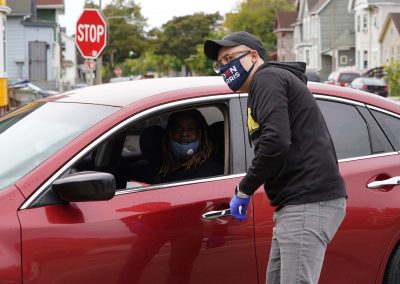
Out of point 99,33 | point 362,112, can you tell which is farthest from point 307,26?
point 362,112

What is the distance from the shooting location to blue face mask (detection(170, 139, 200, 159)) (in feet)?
14.4

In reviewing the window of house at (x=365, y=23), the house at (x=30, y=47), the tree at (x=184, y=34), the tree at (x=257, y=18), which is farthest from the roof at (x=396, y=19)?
the tree at (x=184, y=34)

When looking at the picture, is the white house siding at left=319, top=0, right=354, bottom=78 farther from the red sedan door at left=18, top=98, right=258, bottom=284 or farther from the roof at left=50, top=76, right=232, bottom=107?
the red sedan door at left=18, top=98, right=258, bottom=284

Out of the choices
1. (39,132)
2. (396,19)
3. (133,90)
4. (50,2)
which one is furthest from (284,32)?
(39,132)

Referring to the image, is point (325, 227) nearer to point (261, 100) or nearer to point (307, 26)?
point (261, 100)

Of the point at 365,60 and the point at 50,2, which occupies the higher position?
the point at 50,2

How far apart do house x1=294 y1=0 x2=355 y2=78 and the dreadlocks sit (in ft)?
210

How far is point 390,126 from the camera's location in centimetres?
444

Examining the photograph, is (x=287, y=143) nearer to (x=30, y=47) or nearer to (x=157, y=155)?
(x=157, y=155)

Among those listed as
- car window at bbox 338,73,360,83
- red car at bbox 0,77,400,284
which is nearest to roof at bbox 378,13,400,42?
car window at bbox 338,73,360,83

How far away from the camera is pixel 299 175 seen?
3383mm

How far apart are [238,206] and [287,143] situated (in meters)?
0.40

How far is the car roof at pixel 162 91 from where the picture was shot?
3.89 metres

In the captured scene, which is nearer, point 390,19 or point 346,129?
point 346,129
